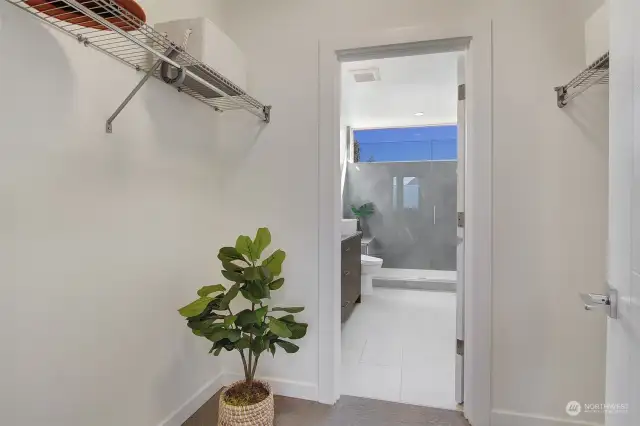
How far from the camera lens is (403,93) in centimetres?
365

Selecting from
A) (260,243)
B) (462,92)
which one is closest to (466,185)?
(462,92)

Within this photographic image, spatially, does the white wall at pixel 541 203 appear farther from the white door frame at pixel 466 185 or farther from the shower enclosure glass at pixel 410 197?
the shower enclosure glass at pixel 410 197

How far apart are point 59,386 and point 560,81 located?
237cm

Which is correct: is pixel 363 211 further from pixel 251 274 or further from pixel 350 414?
pixel 251 274

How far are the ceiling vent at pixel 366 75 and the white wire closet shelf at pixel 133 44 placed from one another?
151 cm

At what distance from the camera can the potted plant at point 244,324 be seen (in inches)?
52.6

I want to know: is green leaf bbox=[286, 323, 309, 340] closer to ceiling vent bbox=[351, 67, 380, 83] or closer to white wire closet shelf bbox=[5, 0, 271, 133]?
white wire closet shelf bbox=[5, 0, 271, 133]

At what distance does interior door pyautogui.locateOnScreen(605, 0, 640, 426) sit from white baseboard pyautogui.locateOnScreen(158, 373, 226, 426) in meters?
1.66

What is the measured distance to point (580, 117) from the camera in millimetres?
1488

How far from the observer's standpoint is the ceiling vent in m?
2.96

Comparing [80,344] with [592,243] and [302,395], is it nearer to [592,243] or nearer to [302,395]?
[302,395]

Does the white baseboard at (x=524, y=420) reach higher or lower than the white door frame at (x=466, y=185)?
lower

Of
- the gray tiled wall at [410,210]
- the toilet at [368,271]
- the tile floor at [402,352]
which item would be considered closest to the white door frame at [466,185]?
the tile floor at [402,352]

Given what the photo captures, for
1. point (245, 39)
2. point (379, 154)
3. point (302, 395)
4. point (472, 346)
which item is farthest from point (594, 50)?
point (379, 154)
